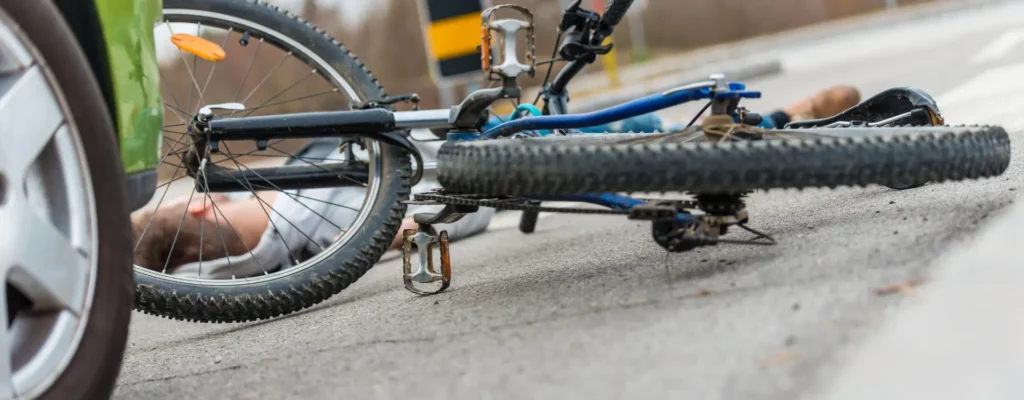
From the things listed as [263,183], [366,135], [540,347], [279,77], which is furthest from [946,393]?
[279,77]

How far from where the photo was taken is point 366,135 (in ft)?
8.19

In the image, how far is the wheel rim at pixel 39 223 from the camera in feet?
4.20

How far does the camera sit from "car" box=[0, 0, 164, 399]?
50.6 inches

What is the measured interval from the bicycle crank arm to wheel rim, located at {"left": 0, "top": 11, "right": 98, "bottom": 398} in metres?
1.31

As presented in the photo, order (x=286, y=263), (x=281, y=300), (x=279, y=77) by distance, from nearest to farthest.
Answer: (x=281, y=300), (x=286, y=263), (x=279, y=77)

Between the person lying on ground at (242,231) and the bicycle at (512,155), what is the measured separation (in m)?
0.09

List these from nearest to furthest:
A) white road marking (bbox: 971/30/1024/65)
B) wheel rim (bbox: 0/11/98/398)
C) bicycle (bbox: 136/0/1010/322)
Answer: wheel rim (bbox: 0/11/98/398) → bicycle (bbox: 136/0/1010/322) → white road marking (bbox: 971/30/1024/65)

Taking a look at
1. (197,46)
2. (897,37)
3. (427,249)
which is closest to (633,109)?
(427,249)

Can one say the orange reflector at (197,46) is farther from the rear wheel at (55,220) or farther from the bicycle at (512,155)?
the rear wheel at (55,220)

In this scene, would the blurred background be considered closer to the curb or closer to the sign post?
the sign post

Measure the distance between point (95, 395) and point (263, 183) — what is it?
138 centimetres

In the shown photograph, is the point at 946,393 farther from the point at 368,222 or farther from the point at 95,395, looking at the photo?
the point at 368,222

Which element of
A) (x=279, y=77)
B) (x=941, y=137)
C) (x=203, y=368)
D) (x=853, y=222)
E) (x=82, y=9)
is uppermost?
(x=279, y=77)

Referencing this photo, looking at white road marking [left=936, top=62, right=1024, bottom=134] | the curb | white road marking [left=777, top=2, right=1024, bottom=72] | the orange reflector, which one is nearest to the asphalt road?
the curb
